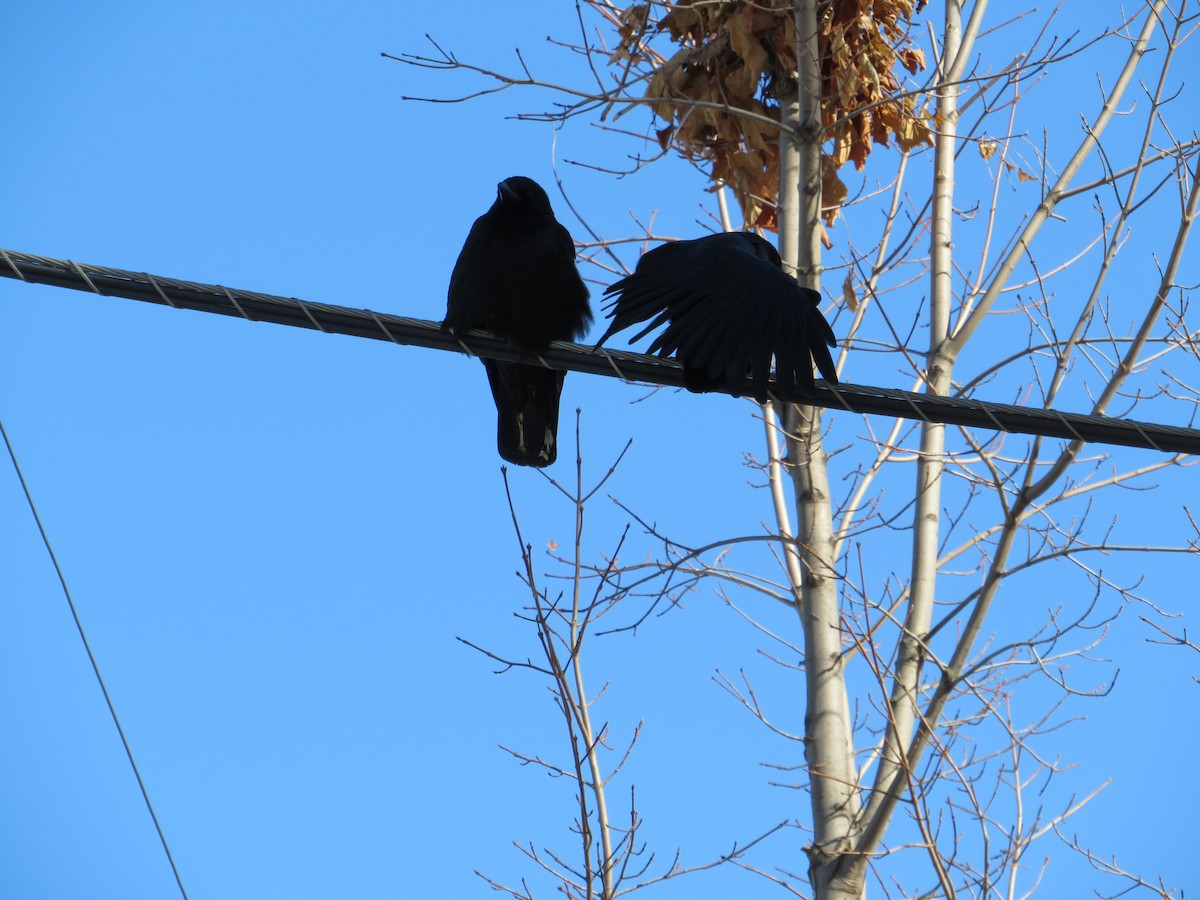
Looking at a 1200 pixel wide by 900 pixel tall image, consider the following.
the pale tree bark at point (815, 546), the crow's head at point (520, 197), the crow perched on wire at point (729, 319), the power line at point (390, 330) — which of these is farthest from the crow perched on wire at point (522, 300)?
the power line at point (390, 330)

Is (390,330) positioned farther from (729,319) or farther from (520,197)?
(520,197)

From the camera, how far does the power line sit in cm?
316

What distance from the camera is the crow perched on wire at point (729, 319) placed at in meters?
3.63

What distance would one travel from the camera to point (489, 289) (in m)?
4.76

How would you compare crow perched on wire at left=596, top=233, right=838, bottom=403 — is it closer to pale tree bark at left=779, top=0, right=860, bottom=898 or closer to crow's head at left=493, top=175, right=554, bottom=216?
crow's head at left=493, top=175, right=554, bottom=216

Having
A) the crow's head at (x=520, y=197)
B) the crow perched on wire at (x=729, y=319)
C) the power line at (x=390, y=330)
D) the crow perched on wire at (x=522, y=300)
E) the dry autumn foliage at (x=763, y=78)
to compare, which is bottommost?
the power line at (x=390, y=330)

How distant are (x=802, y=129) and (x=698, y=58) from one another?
0.57 meters

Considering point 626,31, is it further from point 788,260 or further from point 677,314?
point 677,314

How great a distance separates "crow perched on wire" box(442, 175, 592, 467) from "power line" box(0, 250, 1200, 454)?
4.38ft

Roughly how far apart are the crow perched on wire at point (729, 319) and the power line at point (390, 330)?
27cm

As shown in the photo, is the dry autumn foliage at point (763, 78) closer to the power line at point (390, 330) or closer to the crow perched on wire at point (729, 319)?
the crow perched on wire at point (729, 319)

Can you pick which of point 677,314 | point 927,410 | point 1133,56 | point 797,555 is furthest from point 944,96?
point 927,410

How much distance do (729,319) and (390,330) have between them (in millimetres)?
999

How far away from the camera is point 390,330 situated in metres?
3.39
